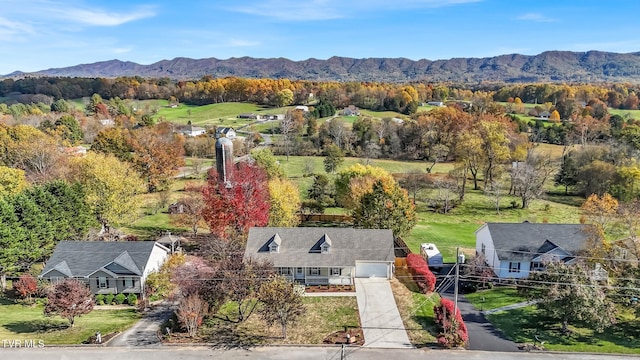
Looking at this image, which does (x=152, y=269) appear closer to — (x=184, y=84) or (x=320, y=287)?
(x=320, y=287)

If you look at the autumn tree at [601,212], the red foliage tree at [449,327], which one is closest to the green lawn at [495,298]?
the red foliage tree at [449,327]

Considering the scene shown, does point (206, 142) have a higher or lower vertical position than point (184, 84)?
lower

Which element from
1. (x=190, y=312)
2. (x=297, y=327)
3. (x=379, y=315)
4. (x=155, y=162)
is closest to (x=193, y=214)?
(x=190, y=312)

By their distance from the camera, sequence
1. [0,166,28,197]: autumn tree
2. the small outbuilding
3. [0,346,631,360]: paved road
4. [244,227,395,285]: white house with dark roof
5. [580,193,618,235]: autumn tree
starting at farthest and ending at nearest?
1. [0,166,28,197]: autumn tree
2. the small outbuilding
3. [580,193,618,235]: autumn tree
4. [244,227,395,285]: white house with dark roof
5. [0,346,631,360]: paved road

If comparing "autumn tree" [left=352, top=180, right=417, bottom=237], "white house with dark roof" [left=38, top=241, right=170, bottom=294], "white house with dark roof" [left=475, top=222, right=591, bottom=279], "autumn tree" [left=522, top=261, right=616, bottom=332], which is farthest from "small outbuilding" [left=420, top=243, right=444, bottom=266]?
"white house with dark roof" [left=38, top=241, right=170, bottom=294]

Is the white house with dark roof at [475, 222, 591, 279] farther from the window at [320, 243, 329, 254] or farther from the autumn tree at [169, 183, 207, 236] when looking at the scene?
the autumn tree at [169, 183, 207, 236]

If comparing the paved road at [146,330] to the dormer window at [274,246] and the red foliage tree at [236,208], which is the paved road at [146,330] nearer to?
the dormer window at [274,246]

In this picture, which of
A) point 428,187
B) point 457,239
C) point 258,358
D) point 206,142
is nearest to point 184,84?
point 206,142
